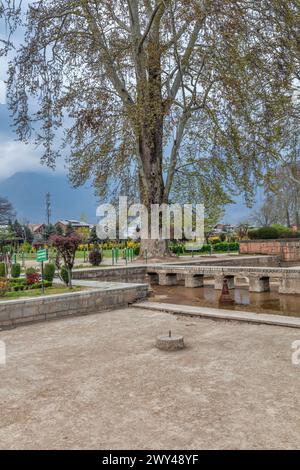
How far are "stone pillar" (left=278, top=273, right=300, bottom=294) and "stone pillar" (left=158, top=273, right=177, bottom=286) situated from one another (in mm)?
5017

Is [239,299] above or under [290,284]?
under

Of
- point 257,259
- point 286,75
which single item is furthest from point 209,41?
point 257,259

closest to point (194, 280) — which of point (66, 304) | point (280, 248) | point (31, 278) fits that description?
point (31, 278)

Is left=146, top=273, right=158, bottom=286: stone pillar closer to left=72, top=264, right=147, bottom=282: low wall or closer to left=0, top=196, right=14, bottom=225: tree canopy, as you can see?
left=72, top=264, right=147, bottom=282: low wall

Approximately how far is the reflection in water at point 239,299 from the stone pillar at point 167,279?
588mm

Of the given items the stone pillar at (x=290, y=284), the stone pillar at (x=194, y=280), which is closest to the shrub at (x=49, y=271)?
the stone pillar at (x=194, y=280)

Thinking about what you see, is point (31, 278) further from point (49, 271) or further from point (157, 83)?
point (157, 83)

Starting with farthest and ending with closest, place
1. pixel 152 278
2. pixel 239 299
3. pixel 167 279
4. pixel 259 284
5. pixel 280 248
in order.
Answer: pixel 280 248 < pixel 152 278 < pixel 167 279 < pixel 259 284 < pixel 239 299

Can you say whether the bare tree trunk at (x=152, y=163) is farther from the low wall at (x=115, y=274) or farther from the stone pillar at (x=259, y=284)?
the stone pillar at (x=259, y=284)

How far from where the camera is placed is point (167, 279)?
18.2 m

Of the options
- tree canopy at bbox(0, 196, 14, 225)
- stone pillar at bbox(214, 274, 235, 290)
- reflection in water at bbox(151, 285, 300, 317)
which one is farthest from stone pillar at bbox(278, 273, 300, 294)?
tree canopy at bbox(0, 196, 14, 225)

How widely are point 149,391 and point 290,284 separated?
11.4m

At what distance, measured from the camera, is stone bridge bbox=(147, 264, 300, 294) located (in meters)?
14.7
